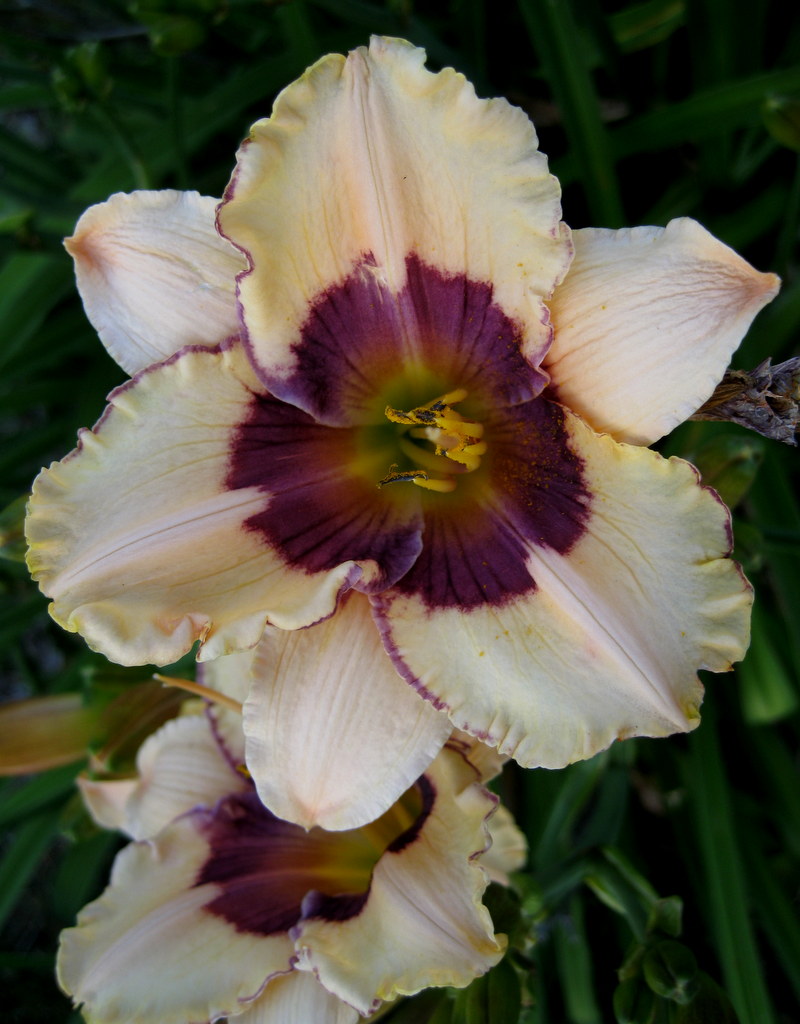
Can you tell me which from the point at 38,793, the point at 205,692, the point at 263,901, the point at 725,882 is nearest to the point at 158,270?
the point at 205,692

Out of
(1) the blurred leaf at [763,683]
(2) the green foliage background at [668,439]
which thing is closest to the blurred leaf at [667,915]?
(2) the green foliage background at [668,439]

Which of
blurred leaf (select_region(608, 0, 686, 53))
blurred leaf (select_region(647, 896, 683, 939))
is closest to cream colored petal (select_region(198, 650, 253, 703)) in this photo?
blurred leaf (select_region(647, 896, 683, 939))

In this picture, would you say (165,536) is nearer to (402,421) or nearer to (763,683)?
(402,421)

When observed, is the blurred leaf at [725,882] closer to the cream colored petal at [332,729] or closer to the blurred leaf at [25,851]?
the cream colored petal at [332,729]

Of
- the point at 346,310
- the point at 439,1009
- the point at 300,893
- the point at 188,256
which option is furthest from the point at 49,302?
the point at 439,1009

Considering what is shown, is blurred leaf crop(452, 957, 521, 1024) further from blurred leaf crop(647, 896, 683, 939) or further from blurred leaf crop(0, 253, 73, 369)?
blurred leaf crop(0, 253, 73, 369)
